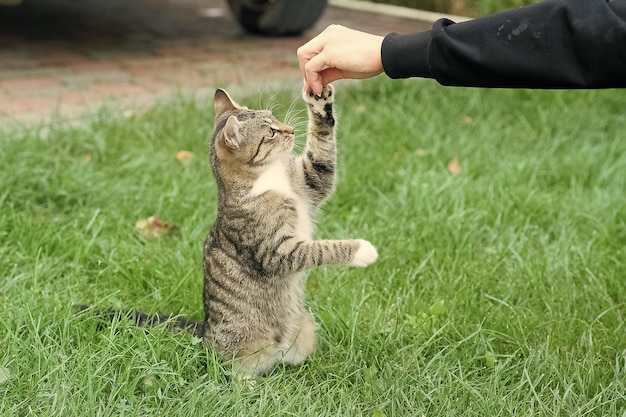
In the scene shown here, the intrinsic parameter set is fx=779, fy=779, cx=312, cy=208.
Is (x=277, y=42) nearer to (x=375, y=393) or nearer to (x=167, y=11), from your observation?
(x=167, y=11)

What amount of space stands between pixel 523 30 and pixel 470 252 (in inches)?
61.0

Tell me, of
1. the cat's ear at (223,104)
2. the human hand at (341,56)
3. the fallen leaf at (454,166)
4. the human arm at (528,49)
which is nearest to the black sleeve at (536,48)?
the human arm at (528,49)

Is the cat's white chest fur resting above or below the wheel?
above

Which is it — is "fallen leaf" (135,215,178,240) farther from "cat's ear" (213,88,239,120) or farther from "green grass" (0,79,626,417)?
"cat's ear" (213,88,239,120)

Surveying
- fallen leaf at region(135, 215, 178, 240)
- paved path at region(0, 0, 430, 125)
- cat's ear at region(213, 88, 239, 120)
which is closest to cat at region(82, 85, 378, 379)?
cat's ear at region(213, 88, 239, 120)

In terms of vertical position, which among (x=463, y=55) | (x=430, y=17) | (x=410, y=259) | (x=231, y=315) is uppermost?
(x=463, y=55)

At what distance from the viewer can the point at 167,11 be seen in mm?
8242

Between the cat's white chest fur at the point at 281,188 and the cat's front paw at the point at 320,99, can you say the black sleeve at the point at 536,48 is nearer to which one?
the cat's front paw at the point at 320,99

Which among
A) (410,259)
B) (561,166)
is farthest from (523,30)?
(561,166)

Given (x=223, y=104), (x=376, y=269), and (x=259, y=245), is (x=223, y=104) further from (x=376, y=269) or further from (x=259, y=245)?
(x=376, y=269)

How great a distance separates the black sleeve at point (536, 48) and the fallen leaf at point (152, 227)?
1.74 meters

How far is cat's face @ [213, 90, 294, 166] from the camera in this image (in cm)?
251

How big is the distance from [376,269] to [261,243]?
0.84 metres

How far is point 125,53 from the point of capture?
6.34 meters
